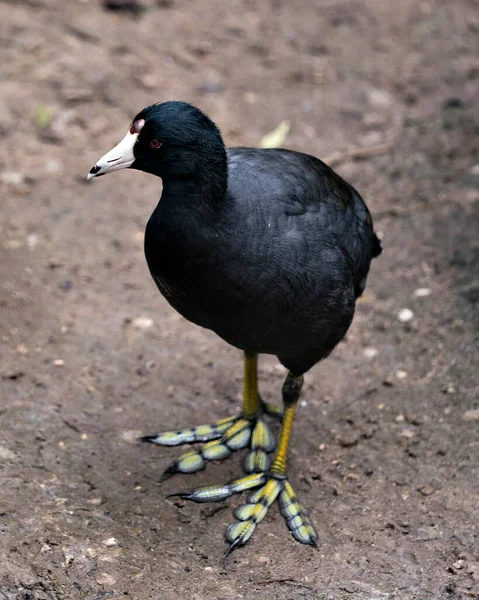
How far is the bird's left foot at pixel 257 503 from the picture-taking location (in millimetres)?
4289

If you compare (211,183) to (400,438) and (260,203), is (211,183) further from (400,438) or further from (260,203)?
(400,438)

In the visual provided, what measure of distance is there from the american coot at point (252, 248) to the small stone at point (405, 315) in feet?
4.00

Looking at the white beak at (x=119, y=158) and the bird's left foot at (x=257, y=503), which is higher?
the white beak at (x=119, y=158)

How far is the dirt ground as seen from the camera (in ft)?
13.5

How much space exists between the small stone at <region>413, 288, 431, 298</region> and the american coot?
1367 millimetres

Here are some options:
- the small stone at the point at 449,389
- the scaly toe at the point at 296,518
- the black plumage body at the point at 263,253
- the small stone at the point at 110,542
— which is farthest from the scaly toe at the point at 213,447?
the small stone at the point at 449,389

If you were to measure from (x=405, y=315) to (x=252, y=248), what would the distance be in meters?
2.33

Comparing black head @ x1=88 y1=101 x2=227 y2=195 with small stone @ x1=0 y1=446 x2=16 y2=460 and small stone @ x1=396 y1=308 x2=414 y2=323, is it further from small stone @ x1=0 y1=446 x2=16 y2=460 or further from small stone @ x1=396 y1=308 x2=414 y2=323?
small stone @ x1=396 y1=308 x2=414 y2=323

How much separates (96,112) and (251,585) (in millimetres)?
4981

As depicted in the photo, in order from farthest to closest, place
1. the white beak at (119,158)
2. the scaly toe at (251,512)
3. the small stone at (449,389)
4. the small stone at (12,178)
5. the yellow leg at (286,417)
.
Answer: the small stone at (12,178), the small stone at (449,389), the yellow leg at (286,417), the scaly toe at (251,512), the white beak at (119,158)

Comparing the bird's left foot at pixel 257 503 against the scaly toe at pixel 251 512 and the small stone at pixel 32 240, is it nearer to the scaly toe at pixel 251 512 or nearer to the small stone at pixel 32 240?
the scaly toe at pixel 251 512

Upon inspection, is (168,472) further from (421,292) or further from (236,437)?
(421,292)

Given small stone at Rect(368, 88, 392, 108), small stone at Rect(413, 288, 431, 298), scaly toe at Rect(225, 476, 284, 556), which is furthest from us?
small stone at Rect(368, 88, 392, 108)

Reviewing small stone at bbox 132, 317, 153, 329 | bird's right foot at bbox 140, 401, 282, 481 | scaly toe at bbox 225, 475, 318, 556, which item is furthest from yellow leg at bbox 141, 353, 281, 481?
small stone at bbox 132, 317, 153, 329
